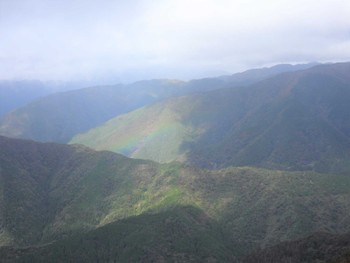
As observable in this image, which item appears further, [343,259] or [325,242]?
[325,242]

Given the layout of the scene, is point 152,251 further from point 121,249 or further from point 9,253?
point 9,253

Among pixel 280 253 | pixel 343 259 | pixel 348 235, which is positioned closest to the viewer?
pixel 343 259

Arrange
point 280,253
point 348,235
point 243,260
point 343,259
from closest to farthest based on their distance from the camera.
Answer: point 343,259
point 348,235
point 280,253
point 243,260

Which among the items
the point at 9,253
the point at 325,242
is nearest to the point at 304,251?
the point at 325,242

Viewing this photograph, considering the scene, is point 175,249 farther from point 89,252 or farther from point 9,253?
point 9,253

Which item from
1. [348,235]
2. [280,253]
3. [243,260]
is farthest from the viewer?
[243,260]

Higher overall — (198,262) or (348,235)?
(348,235)

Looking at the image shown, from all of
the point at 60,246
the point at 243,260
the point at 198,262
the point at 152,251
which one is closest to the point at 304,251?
the point at 243,260

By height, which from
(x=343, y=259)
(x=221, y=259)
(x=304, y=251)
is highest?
(x=343, y=259)

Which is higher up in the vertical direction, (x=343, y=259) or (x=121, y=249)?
(x=343, y=259)
